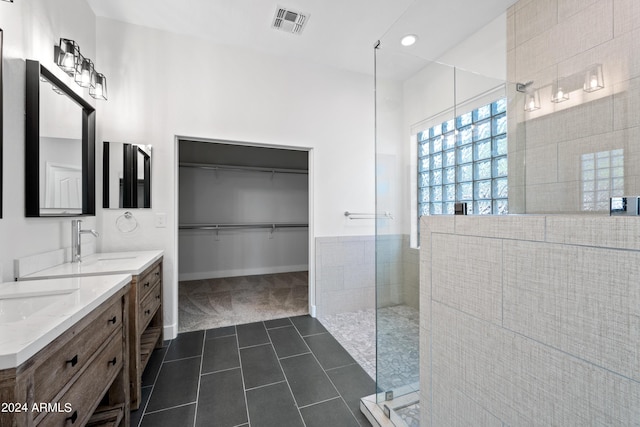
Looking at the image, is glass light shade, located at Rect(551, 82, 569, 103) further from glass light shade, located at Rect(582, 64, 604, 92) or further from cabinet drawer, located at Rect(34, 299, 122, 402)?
cabinet drawer, located at Rect(34, 299, 122, 402)

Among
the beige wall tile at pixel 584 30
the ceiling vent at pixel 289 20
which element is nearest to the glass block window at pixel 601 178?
the beige wall tile at pixel 584 30

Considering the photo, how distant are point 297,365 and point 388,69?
8.33 ft

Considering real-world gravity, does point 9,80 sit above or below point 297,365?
above

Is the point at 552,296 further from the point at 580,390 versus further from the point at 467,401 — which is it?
the point at 467,401

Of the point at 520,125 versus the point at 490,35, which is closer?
the point at 520,125

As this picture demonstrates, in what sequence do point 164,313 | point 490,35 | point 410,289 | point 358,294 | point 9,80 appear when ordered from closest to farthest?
1. point 9,80
2. point 410,289
3. point 490,35
4. point 164,313
5. point 358,294

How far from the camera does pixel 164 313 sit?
2326 mm

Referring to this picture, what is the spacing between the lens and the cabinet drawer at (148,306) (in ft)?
5.22

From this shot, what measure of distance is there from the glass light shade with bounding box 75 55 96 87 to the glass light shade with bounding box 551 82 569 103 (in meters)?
3.18

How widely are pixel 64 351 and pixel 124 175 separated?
1.76 meters

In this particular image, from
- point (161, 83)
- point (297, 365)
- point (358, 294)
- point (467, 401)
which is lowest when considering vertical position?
point (297, 365)

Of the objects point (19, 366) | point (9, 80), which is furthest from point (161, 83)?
point (19, 366)

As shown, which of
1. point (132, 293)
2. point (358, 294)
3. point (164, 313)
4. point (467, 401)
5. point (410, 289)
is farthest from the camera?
point (358, 294)

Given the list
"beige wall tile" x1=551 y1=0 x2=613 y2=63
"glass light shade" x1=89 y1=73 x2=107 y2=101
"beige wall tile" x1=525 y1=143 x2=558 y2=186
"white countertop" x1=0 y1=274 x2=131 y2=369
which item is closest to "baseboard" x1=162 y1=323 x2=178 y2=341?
"white countertop" x1=0 y1=274 x2=131 y2=369
